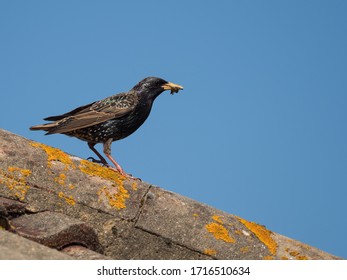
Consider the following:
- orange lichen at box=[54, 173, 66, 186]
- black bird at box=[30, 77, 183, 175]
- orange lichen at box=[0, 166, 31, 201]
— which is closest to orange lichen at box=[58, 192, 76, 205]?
orange lichen at box=[54, 173, 66, 186]

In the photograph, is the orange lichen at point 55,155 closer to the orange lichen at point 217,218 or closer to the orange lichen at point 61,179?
the orange lichen at point 61,179

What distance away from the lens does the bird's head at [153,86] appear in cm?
762

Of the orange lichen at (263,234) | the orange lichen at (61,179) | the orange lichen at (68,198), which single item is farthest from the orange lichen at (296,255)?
the orange lichen at (61,179)

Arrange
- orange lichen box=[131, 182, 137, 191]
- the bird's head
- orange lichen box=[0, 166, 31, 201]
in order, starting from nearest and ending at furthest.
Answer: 1. orange lichen box=[0, 166, 31, 201]
2. orange lichen box=[131, 182, 137, 191]
3. the bird's head

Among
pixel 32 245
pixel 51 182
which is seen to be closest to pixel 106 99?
pixel 51 182

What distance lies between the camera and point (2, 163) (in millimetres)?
4887

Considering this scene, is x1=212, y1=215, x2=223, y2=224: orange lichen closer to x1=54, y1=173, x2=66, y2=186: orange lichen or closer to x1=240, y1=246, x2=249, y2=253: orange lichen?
x1=240, y1=246, x2=249, y2=253: orange lichen

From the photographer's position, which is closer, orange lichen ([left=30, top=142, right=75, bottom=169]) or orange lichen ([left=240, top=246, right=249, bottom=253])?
orange lichen ([left=240, top=246, right=249, bottom=253])

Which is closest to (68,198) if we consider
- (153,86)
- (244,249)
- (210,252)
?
(210,252)

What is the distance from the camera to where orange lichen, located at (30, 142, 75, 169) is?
5.15m

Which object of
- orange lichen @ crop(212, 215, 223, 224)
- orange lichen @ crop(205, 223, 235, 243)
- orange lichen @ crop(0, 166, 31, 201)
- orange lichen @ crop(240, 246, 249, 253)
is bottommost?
orange lichen @ crop(0, 166, 31, 201)

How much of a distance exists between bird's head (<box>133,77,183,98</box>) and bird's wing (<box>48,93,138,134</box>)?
0.16 metres

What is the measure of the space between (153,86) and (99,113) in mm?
751
